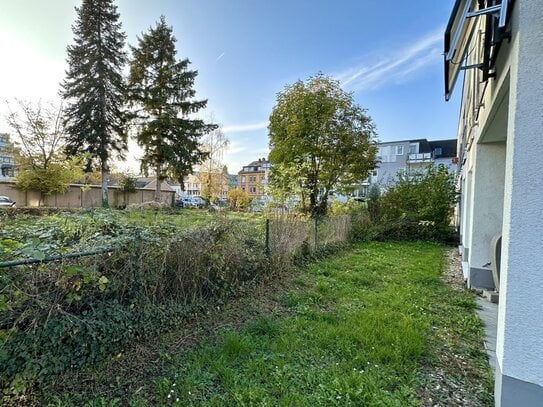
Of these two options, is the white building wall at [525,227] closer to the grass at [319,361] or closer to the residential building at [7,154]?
the grass at [319,361]

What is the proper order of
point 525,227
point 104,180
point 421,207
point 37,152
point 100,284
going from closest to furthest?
point 525,227 < point 100,284 < point 421,207 < point 37,152 < point 104,180

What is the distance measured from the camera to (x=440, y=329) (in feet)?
11.6

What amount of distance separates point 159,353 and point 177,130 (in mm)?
22850

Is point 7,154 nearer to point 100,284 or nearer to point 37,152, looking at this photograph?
point 37,152

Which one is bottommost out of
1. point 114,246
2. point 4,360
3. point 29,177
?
point 4,360

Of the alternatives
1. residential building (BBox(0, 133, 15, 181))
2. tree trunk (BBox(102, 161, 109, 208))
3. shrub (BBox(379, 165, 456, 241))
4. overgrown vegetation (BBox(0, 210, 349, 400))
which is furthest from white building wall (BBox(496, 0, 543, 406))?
residential building (BBox(0, 133, 15, 181))

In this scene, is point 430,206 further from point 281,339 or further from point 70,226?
point 70,226

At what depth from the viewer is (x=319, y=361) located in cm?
277

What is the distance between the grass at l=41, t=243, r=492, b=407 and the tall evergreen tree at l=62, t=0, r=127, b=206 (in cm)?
2146

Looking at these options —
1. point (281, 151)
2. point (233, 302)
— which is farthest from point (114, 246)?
point (281, 151)

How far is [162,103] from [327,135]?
16046 mm

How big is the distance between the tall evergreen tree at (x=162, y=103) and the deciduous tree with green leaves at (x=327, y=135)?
13.4 m

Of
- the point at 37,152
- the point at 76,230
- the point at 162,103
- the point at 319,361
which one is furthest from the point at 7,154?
the point at 319,361

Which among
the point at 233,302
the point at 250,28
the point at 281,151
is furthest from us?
the point at 281,151
